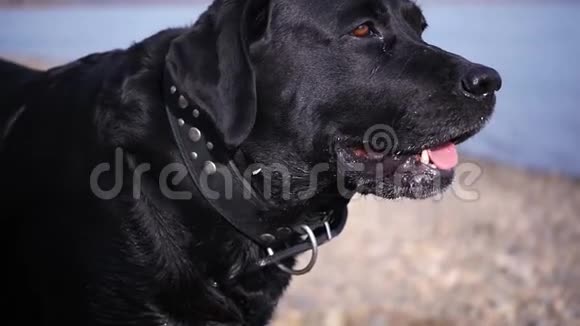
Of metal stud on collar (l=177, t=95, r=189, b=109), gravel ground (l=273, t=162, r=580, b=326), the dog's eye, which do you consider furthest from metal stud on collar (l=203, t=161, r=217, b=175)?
gravel ground (l=273, t=162, r=580, b=326)

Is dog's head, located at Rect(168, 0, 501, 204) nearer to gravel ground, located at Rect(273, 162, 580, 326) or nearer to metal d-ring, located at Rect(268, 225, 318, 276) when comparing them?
metal d-ring, located at Rect(268, 225, 318, 276)

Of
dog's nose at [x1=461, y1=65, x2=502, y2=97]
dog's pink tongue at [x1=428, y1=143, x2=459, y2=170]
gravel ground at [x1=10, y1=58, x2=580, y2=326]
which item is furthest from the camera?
gravel ground at [x1=10, y1=58, x2=580, y2=326]

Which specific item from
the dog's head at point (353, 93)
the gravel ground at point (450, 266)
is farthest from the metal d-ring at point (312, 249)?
the gravel ground at point (450, 266)

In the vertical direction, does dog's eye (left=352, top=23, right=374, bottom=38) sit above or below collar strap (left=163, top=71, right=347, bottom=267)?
above

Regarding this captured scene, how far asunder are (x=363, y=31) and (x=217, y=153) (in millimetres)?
769

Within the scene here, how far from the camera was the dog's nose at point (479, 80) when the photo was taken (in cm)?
317

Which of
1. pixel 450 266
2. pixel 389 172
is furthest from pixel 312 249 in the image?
pixel 450 266

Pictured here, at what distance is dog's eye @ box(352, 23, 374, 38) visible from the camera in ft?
10.7

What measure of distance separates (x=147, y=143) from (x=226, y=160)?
31cm

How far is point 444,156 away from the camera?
345 cm

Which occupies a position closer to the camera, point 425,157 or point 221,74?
point 221,74

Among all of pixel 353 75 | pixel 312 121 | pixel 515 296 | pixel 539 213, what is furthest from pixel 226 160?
pixel 539 213

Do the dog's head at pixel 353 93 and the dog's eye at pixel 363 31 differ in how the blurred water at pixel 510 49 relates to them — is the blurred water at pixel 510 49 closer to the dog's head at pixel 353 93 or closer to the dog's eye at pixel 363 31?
the dog's head at pixel 353 93

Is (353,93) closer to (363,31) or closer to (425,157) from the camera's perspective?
(363,31)
